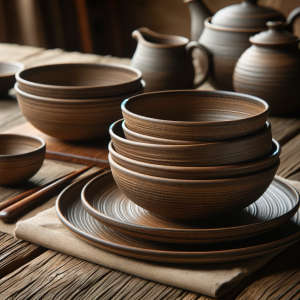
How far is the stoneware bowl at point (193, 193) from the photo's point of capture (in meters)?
0.57

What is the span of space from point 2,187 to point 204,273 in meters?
0.41

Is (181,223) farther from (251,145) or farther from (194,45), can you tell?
(194,45)

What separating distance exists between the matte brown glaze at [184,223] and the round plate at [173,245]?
2 centimetres

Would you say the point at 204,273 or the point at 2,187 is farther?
the point at 2,187

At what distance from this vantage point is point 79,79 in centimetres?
110

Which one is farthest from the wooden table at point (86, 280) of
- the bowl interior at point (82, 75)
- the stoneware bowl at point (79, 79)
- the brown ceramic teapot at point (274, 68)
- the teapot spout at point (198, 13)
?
the teapot spout at point (198, 13)

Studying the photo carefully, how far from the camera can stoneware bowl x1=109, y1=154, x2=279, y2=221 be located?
22.4 inches

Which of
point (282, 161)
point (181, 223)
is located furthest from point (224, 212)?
point (282, 161)

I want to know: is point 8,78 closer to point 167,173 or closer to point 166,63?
point 166,63

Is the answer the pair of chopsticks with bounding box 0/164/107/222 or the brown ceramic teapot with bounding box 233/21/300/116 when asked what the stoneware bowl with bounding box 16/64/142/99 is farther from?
the brown ceramic teapot with bounding box 233/21/300/116

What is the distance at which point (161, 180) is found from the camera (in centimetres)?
57

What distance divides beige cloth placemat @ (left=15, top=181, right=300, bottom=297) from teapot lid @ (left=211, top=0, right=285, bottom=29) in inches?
32.3

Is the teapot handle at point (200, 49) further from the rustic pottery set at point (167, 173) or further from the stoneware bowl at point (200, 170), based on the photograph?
the stoneware bowl at point (200, 170)

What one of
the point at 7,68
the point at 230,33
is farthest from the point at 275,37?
the point at 7,68
